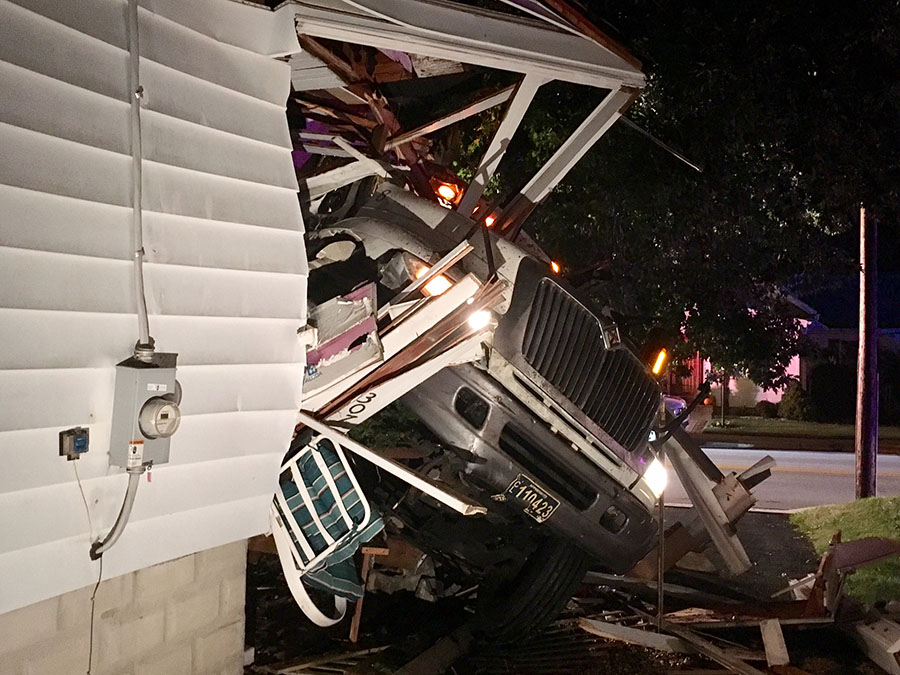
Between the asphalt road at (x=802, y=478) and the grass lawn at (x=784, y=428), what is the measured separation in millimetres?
3473

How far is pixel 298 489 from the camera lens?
4.76 m

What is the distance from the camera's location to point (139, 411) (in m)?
3.06

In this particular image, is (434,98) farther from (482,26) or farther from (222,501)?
(222,501)

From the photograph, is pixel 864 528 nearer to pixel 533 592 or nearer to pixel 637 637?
pixel 637 637

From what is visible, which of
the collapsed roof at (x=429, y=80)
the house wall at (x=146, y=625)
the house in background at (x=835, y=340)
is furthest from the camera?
the house in background at (x=835, y=340)

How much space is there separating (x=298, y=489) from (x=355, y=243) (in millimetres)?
1604

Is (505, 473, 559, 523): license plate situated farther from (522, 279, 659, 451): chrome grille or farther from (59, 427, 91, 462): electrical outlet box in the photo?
(59, 427, 91, 462): electrical outlet box

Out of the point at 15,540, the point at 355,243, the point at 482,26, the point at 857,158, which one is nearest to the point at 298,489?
the point at 355,243

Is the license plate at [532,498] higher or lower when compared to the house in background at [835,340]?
lower

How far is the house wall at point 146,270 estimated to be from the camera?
2.85 meters

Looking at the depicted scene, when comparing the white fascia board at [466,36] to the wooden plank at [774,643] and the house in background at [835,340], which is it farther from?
the house in background at [835,340]

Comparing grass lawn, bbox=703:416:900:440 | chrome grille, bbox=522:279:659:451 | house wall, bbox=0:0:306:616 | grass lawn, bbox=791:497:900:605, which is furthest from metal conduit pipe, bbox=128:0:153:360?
grass lawn, bbox=703:416:900:440

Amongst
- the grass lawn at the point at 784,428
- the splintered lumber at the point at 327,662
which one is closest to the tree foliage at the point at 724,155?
the splintered lumber at the point at 327,662

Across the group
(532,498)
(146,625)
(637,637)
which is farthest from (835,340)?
(146,625)
